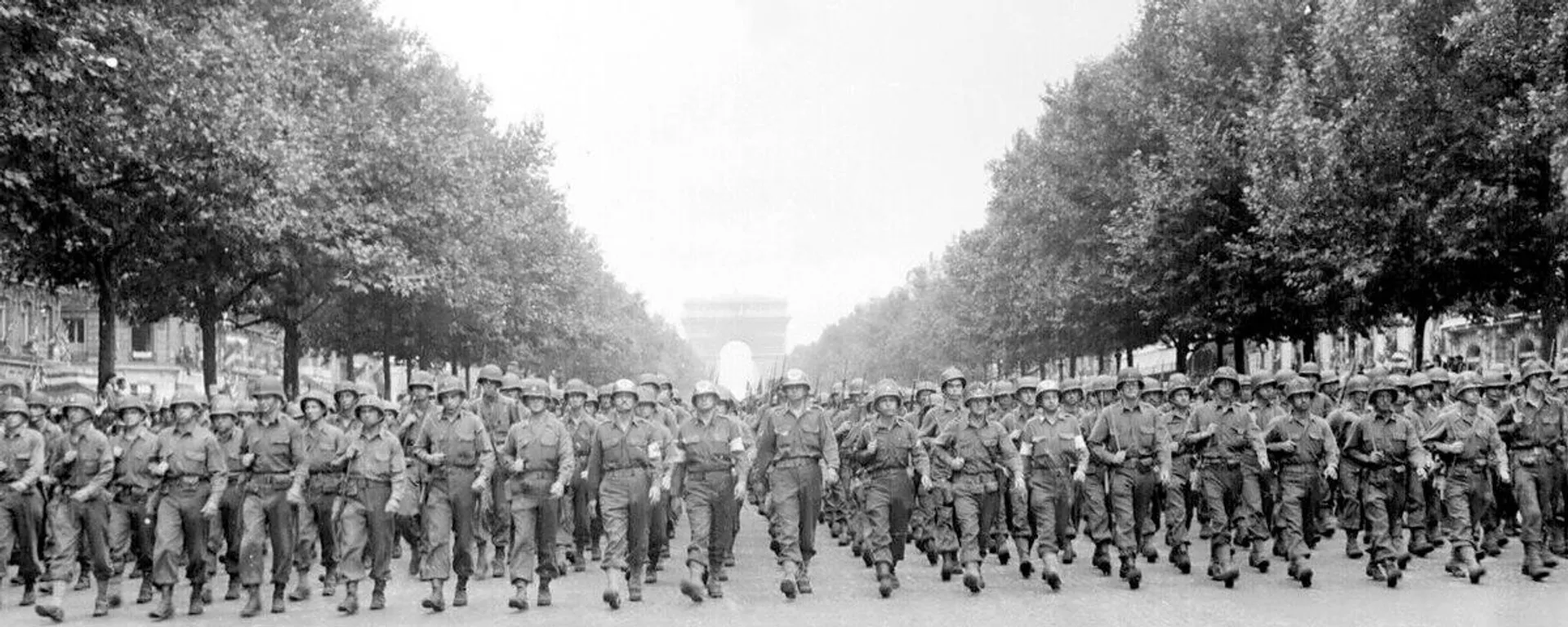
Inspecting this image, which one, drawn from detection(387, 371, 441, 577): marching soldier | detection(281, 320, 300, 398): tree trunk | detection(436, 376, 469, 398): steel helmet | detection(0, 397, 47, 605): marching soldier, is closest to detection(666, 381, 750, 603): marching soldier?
detection(436, 376, 469, 398): steel helmet

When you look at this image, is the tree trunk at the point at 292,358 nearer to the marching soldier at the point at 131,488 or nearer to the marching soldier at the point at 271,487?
the marching soldier at the point at 131,488

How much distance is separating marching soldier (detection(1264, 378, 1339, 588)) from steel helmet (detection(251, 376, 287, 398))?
8.69 metres

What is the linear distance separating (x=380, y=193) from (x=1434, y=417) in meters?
20.9

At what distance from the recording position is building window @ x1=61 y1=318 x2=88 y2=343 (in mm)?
55781

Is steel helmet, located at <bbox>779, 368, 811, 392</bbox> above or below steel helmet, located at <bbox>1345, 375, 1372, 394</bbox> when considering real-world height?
above

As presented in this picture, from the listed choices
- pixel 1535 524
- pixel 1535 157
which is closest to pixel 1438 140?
pixel 1535 157

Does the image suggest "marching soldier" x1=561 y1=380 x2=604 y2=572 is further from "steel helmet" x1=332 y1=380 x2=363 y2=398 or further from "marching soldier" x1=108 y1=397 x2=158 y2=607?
"marching soldier" x1=108 y1=397 x2=158 y2=607

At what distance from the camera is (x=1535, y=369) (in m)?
16.1

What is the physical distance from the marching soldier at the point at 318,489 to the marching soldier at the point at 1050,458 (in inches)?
238

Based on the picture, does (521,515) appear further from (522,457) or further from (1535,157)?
(1535,157)

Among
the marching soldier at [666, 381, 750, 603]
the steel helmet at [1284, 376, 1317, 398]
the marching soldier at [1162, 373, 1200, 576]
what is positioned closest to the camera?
the marching soldier at [666, 381, 750, 603]

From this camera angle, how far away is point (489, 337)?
145 ft

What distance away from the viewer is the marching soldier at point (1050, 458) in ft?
49.0

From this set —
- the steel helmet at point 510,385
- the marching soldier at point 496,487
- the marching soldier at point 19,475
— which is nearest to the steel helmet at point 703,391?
the marching soldier at point 496,487
